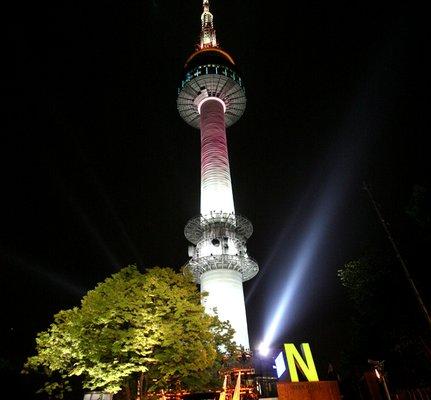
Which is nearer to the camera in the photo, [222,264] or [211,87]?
[222,264]

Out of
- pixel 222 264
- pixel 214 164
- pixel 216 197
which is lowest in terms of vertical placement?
pixel 222 264

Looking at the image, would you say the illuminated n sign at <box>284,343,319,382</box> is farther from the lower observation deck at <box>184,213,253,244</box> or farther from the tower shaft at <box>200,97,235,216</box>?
the tower shaft at <box>200,97,235,216</box>

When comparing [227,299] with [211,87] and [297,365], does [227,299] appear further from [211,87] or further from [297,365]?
[211,87]

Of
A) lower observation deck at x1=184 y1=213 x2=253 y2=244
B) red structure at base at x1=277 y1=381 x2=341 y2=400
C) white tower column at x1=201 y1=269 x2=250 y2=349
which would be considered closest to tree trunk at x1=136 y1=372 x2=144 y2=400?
red structure at base at x1=277 y1=381 x2=341 y2=400

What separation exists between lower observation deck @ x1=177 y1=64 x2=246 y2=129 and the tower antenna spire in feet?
30.9

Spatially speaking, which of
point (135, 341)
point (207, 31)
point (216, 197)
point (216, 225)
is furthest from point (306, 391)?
point (207, 31)

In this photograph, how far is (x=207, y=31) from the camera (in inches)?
2940

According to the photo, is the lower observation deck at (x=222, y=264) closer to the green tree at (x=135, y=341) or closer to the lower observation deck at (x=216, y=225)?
the lower observation deck at (x=216, y=225)

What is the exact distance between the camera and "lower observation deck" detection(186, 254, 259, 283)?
42.7 m

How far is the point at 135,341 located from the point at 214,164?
34746mm

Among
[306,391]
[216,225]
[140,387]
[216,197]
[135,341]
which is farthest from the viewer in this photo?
[216,197]

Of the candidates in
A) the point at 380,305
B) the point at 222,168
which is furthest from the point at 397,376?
the point at 222,168

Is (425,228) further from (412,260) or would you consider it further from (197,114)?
(197,114)

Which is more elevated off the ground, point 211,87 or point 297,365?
point 211,87
